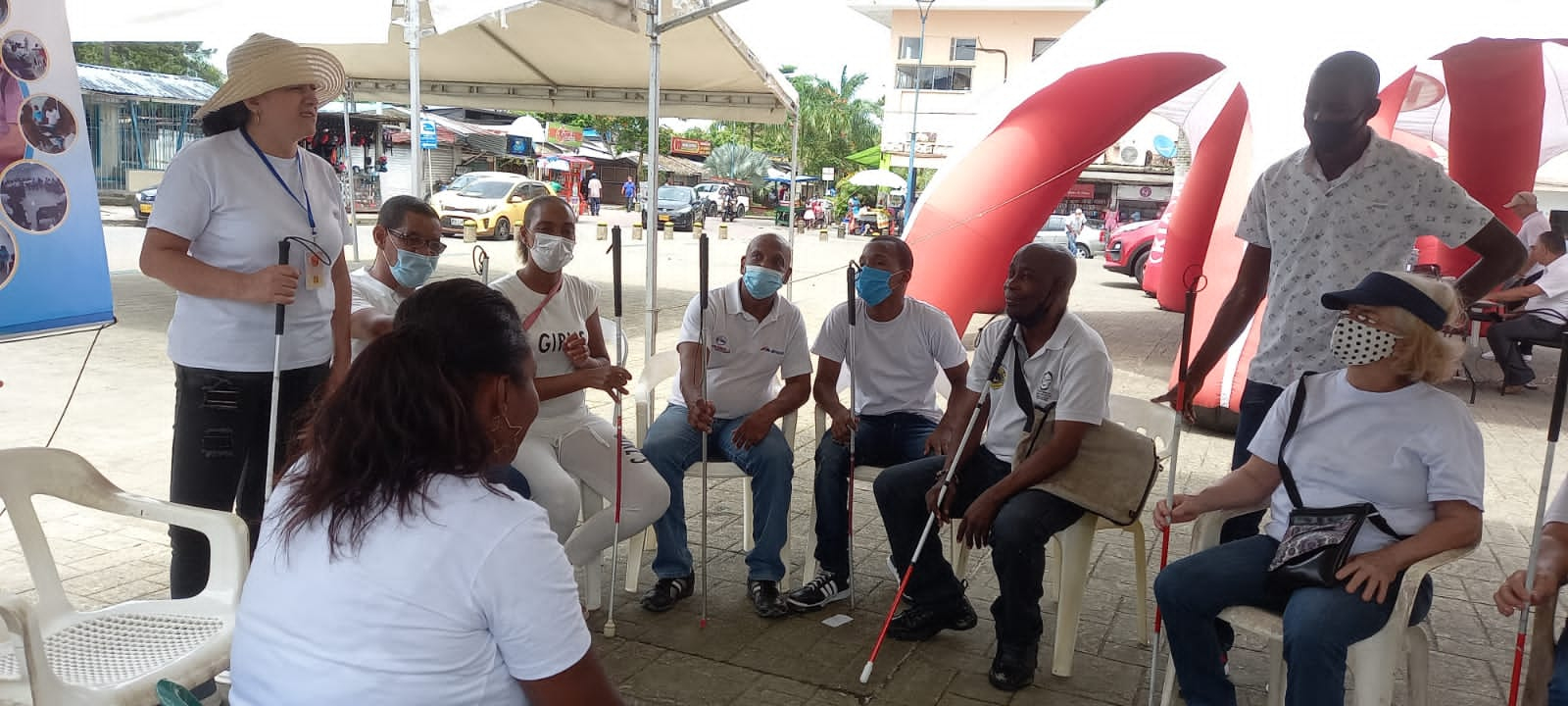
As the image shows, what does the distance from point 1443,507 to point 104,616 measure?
312 cm

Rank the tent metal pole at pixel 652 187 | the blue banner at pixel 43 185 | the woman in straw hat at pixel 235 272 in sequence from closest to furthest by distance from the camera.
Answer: the woman in straw hat at pixel 235 272
the blue banner at pixel 43 185
the tent metal pole at pixel 652 187

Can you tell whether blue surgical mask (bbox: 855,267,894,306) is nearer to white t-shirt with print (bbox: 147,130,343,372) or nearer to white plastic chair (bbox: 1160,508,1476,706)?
white plastic chair (bbox: 1160,508,1476,706)

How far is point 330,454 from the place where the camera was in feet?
5.03

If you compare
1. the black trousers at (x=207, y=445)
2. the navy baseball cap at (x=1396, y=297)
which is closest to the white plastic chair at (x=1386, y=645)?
the navy baseball cap at (x=1396, y=297)

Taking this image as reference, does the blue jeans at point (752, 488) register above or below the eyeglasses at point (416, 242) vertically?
below

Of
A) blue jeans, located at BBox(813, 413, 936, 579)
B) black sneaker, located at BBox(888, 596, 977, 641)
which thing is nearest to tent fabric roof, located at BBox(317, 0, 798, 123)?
blue jeans, located at BBox(813, 413, 936, 579)

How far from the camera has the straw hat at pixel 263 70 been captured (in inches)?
113

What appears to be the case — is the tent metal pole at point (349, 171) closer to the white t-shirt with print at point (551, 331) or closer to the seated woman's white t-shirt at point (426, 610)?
the white t-shirt with print at point (551, 331)

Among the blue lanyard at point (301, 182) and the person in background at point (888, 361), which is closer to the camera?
the blue lanyard at point (301, 182)

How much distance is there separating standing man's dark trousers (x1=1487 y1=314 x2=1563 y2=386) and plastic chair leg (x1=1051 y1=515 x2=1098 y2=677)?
23.7 ft

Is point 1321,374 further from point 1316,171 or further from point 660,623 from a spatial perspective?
point 660,623

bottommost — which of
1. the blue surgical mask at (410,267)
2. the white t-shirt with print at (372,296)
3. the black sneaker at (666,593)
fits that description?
the black sneaker at (666,593)

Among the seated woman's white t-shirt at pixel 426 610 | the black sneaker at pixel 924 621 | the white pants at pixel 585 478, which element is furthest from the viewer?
the black sneaker at pixel 924 621

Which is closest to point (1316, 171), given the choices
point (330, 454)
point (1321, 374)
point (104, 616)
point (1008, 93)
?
point (1321, 374)
